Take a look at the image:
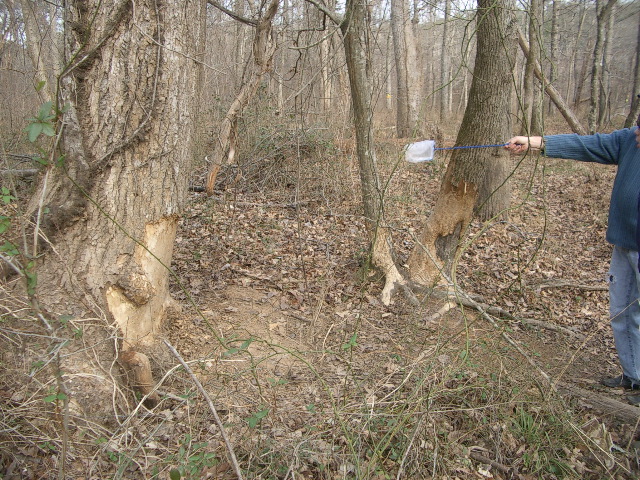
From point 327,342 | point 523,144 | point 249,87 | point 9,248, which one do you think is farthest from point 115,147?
point 249,87

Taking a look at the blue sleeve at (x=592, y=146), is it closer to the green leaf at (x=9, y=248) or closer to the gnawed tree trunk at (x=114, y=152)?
the gnawed tree trunk at (x=114, y=152)

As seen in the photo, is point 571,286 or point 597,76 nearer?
point 571,286

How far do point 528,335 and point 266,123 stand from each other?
17.7 ft

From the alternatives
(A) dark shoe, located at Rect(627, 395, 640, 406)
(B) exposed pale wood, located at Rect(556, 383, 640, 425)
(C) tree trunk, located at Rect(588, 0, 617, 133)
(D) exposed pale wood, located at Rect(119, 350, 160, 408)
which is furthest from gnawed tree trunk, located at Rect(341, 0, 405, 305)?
(C) tree trunk, located at Rect(588, 0, 617, 133)

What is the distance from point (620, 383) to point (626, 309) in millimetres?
596

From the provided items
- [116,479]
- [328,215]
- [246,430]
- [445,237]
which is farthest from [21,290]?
[328,215]

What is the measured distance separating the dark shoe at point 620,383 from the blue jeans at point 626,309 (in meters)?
0.06

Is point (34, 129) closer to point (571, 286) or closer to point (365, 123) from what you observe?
point (365, 123)

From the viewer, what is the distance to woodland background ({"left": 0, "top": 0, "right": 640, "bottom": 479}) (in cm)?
229

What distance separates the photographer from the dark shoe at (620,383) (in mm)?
3107

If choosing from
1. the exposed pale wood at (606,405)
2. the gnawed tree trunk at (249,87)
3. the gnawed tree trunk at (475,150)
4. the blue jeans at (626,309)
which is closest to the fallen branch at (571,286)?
the gnawed tree trunk at (475,150)

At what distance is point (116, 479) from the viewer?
1.94m

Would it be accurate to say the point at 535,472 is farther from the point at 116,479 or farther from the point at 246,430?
the point at 116,479

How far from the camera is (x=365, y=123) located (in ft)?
14.8
